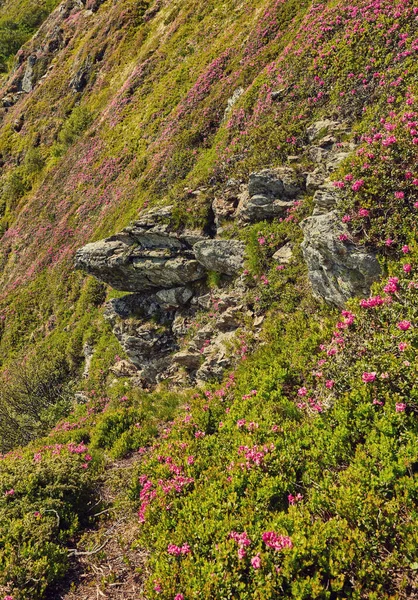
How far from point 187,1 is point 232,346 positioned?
4997 centimetres

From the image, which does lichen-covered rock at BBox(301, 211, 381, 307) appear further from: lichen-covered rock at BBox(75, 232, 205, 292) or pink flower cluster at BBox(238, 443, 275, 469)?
lichen-covered rock at BBox(75, 232, 205, 292)

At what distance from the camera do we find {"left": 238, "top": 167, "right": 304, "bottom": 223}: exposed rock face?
1366 cm

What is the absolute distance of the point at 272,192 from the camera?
1409cm

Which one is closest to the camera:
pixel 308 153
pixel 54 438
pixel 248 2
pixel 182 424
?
pixel 182 424

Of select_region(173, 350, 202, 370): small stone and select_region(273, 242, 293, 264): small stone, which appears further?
select_region(173, 350, 202, 370): small stone

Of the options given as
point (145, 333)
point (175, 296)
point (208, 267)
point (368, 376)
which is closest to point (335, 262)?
point (368, 376)

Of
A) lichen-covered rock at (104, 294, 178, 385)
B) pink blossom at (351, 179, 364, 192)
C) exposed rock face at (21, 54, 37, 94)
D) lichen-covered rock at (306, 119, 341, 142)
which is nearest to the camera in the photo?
pink blossom at (351, 179, 364, 192)

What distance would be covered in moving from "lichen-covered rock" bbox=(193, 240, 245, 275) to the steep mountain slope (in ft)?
0.43

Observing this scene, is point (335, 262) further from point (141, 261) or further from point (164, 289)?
point (141, 261)

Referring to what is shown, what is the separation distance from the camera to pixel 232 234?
15133 mm

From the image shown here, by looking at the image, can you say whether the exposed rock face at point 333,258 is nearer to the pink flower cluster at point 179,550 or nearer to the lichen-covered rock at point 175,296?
the pink flower cluster at point 179,550

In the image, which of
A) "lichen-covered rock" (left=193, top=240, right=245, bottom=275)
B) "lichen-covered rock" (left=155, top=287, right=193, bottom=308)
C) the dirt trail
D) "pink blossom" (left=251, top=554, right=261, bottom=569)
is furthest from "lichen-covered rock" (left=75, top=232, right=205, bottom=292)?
"pink blossom" (left=251, top=554, right=261, bottom=569)

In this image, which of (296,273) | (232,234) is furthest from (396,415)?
(232,234)

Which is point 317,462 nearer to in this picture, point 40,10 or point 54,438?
point 54,438
